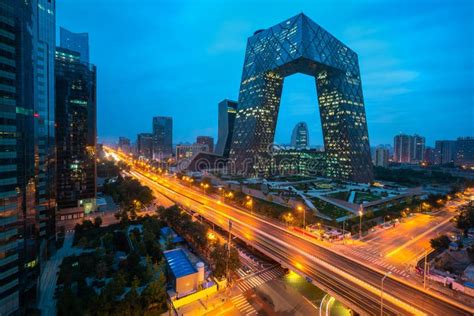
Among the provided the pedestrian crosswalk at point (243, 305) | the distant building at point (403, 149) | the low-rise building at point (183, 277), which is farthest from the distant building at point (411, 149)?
the low-rise building at point (183, 277)

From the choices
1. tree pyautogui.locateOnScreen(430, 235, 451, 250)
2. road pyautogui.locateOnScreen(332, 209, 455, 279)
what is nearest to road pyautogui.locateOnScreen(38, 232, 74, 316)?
road pyautogui.locateOnScreen(332, 209, 455, 279)

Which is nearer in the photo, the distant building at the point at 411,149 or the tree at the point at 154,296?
the tree at the point at 154,296

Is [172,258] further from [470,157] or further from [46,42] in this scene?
[470,157]

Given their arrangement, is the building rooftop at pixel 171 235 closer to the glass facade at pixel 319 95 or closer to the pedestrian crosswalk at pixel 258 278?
the pedestrian crosswalk at pixel 258 278

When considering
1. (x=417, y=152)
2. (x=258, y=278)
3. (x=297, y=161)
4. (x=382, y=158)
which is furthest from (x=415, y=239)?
(x=417, y=152)

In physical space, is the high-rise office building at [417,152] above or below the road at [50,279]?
above

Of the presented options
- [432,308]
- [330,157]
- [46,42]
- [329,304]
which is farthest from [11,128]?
[330,157]
